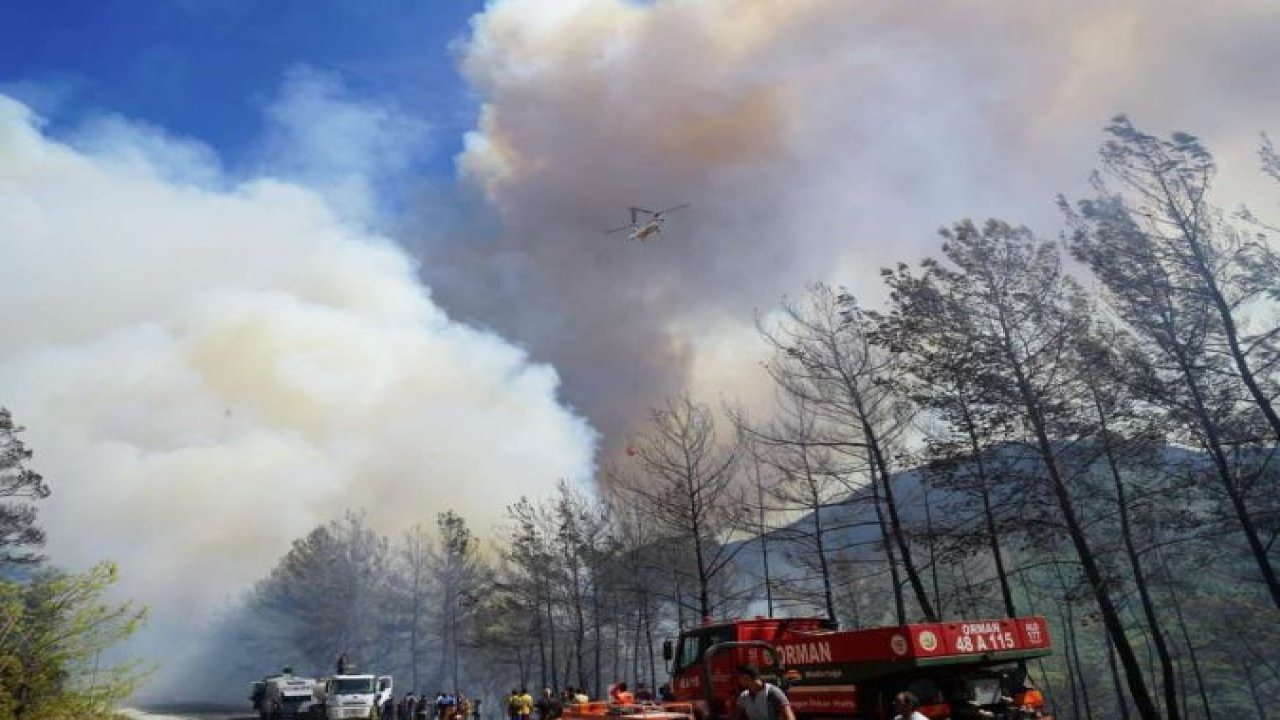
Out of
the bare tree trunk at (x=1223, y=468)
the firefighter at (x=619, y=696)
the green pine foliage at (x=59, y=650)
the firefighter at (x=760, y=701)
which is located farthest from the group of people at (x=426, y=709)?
the bare tree trunk at (x=1223, y=468)

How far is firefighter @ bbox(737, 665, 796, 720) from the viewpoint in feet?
25.3

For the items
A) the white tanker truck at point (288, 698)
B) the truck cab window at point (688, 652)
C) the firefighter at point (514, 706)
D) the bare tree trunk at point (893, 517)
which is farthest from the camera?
the white tanker truck at point (288, 698)

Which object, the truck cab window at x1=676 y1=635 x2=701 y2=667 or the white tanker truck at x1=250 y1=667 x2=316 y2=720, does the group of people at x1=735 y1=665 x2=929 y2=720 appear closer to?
the truck cab window at x1=676 y1=635 x2=701 y2=667

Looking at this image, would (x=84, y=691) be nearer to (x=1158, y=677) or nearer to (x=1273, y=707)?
(x=1158, y=677)

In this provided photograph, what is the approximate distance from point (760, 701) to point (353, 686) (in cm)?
2741

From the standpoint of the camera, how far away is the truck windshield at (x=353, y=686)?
30.0 meters

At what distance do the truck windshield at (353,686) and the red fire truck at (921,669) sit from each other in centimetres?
2462

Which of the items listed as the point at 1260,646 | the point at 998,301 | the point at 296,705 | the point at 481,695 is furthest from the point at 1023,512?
the point at 481,695

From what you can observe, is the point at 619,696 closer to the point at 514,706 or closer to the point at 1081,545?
the point at 1081,545

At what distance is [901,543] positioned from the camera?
60.8 feet

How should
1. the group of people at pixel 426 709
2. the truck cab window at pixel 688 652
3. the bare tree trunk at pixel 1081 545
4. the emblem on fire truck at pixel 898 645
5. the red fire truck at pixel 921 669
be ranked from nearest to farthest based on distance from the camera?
the emblem on fire truck at pixel 898 645, the red fire truck at pixel 921 669, the truck cab window at pixel 688 652, the bare tree trunk at pixel 1081 545, the group of people at pixel 426 709

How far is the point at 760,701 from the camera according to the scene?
25.6 ft

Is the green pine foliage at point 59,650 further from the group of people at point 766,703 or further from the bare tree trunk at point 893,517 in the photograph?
the bare tree trunk at point 893,517

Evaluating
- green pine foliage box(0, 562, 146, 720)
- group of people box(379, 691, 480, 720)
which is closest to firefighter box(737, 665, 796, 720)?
green pine foliage box(0, 562, 146, 720)
